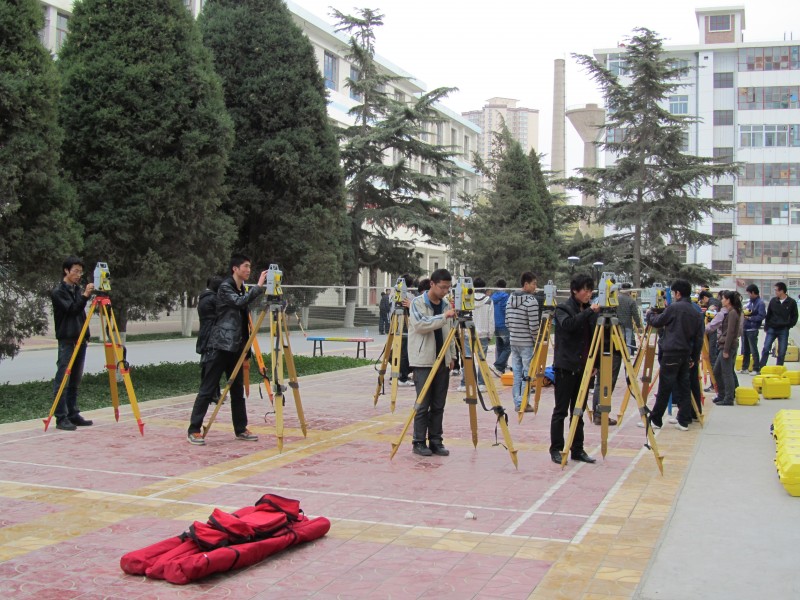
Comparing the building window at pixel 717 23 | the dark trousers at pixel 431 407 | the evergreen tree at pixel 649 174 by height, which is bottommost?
the dark trousers at pixel 431 407

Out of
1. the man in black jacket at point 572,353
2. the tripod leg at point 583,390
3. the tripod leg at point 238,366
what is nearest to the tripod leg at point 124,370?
the tripod leg at point 238,366

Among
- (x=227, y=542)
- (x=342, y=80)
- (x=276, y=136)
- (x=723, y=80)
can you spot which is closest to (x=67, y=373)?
(x=227, y=542)

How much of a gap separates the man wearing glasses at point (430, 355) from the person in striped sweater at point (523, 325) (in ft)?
11.0

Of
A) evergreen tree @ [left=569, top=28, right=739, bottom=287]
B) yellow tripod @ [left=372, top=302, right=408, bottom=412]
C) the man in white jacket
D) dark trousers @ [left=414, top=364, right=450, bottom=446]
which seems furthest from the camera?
evergreen tree @ [left=569, top=28, right=739, bottom=287]

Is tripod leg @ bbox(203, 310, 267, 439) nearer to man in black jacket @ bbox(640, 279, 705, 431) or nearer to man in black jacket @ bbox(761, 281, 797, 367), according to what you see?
man in black jacket @ bbox(640, 279, 705, 431)

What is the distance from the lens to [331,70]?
168 ft

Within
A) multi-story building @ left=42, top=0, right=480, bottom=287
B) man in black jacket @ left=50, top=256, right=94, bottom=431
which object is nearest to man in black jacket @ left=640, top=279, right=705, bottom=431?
man in black jacket @ left=50, top=256, right=94, bottom=431

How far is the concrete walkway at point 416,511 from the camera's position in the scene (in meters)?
4.68

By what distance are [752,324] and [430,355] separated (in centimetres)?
1182

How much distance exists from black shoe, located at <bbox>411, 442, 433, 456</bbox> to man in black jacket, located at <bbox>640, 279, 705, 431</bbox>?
3.20 meters

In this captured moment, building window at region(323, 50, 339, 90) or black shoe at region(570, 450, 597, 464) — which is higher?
building window at region(323, 50, 339, 90)

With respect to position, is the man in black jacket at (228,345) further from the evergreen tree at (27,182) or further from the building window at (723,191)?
the building window at (723,191)

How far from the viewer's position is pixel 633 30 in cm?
3525

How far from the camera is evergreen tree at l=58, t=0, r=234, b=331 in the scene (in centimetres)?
1397
